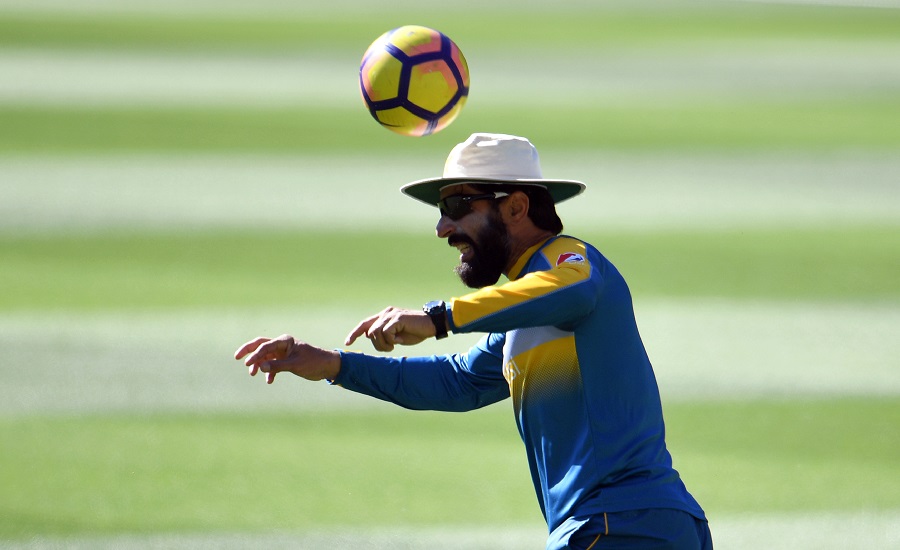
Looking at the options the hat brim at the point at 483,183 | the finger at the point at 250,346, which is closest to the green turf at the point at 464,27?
the hat brim at the point at 483,183

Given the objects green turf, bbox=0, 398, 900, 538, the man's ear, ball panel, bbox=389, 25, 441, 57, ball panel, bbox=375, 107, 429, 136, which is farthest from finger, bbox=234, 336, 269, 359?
green turf, bbox=0, 398, 900, 538

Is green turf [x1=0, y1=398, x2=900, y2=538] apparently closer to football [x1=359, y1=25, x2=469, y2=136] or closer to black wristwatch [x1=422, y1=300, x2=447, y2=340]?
football [x1=359, y1=25, x2=469, y2=136]

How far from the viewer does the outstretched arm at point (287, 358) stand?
3660 mm

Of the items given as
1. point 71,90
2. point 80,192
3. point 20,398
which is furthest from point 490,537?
point 71,90

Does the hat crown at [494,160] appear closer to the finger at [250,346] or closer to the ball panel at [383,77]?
the finger at [250,346]

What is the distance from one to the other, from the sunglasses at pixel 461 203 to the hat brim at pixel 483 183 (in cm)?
4

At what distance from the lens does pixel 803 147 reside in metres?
9.62

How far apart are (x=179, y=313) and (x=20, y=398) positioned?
1.13 m

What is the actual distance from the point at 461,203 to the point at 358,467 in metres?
2.67

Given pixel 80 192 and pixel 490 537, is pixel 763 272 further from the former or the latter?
pixel 80 192

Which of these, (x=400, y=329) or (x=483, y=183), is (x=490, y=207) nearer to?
(x=483, y=183)

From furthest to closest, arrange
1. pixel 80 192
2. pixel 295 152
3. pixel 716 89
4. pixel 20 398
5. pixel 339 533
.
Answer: pixel 716 89 → pixel 295 152 → pixel 80 192 → pixel 20 398 → pixel 339 533

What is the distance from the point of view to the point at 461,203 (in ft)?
12.6

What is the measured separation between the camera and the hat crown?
12.4ft
